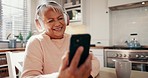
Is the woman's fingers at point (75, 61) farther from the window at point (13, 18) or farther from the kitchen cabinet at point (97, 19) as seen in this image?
the window at point (13, 18)

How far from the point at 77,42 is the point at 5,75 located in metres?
2.29

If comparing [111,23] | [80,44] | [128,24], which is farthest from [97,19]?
[80,44]

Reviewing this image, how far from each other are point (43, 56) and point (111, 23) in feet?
8.41

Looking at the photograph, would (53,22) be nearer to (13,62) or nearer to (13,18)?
(13,62)

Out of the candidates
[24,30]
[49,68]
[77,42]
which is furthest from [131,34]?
[77,42]

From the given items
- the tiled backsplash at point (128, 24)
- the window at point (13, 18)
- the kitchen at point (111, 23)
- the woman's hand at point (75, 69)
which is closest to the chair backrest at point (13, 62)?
the woman's hand at point (75, 69)

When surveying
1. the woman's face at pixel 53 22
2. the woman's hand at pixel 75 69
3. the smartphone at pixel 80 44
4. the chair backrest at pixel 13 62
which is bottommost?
the chair backrest at pixel 13 62

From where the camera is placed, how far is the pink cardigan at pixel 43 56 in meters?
0.79

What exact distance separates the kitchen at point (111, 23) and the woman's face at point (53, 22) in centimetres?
190

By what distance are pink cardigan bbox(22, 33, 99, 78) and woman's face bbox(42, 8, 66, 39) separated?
0.12 ft

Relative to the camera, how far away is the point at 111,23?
3.23 metres

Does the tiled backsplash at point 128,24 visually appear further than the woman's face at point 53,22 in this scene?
Yes

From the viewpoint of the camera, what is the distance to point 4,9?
3.10 metres

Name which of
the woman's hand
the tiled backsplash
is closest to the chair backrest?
the woman's hand
